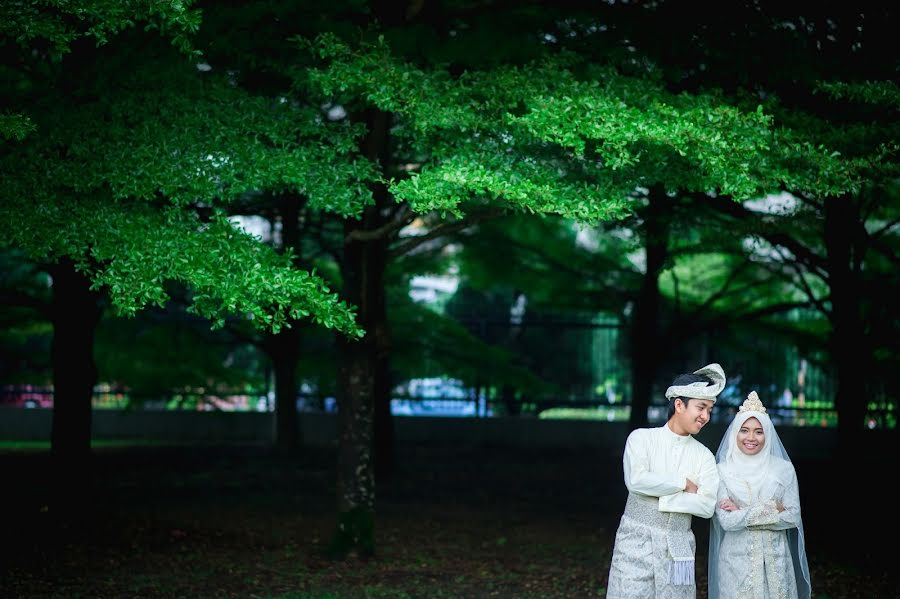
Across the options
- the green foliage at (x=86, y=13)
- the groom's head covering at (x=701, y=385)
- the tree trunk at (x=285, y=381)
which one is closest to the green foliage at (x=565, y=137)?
the green foliage at (x=86, y=13)

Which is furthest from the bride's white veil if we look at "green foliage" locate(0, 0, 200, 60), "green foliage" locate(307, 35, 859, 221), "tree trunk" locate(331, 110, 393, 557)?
"tree trunk" locate(331, 110, 393, 557)

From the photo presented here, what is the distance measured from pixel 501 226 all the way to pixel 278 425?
4.66 m

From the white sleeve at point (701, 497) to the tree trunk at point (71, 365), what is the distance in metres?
7.16

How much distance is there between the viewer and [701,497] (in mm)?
5867

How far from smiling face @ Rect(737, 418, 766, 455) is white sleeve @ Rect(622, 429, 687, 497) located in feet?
1.68

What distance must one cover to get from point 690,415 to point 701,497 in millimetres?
450

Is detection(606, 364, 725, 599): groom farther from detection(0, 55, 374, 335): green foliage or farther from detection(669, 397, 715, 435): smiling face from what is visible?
detection(0, 55, 374, 335): green foliage

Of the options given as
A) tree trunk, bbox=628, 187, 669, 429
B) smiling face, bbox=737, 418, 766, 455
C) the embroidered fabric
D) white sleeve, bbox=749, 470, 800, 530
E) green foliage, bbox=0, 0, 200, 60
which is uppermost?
green foliage, bbox=0, 0, 200, 60

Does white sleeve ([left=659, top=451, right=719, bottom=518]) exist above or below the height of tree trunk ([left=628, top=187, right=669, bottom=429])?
below

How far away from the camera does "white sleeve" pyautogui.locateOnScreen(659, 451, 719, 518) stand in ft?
19.2

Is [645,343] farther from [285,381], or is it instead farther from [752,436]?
[752,436]

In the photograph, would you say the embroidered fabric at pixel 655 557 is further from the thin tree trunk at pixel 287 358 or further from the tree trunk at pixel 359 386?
the thin tree trunk at pixel 287 358

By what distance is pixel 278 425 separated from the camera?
55.5 ft

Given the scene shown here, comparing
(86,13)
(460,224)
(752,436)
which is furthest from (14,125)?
(752,436)
